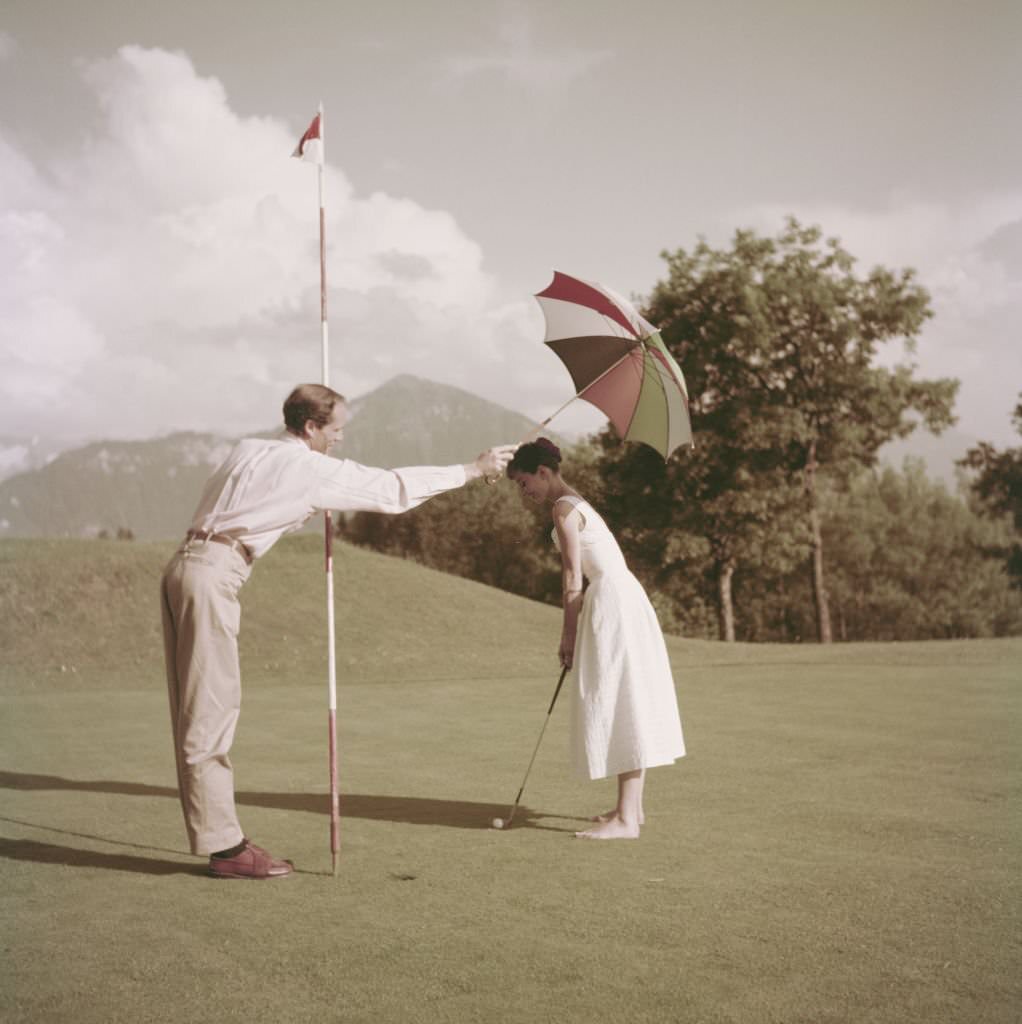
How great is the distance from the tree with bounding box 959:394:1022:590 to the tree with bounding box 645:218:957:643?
1058cm

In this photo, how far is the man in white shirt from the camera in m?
5.61

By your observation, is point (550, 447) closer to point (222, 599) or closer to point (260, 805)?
point (222, 599)

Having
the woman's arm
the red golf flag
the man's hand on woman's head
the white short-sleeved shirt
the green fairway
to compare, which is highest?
the red golf flag

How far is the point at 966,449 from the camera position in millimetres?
48188

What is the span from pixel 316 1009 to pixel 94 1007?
2.54 feet

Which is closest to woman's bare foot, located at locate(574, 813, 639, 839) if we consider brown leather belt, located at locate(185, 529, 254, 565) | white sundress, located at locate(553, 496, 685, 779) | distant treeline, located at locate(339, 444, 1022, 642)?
white sundress, located at locate(553, 496, 685, 779)

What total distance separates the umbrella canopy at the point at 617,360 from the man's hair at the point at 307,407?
1.91 meters

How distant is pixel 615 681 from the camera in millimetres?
6750

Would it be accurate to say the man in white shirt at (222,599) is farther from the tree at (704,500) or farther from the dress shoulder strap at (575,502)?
the tree at (704,500)

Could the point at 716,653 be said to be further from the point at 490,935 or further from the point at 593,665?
the point at 490,935

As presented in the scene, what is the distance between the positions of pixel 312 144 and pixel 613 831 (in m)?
4.67

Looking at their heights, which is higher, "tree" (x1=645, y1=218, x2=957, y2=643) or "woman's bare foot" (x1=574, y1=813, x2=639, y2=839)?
"tree" (x1=645, y1=218, x2=957, y2=643)

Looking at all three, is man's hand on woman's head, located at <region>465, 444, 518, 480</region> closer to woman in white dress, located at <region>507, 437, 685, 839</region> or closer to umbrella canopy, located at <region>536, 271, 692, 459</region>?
woman in white dress, located at <region>507, 437, 685, 839</region>

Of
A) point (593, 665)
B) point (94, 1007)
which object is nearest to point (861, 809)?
point (593, 665)
